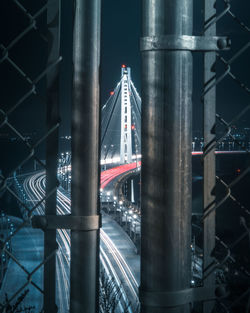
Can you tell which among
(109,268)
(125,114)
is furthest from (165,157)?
(125,114)

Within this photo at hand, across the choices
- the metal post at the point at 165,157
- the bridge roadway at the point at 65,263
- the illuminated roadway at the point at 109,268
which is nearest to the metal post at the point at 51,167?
the metal post at the point at 165,157

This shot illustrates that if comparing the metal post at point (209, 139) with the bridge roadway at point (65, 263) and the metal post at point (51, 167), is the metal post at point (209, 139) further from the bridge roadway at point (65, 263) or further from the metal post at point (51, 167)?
the bridge roadway at point (65, 263)

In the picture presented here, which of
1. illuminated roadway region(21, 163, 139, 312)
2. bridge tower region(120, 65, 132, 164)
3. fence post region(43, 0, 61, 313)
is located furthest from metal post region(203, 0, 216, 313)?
bridge tower region(120, 65, 132, 164)

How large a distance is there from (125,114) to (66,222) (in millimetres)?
41746

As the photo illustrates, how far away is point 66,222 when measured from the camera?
3.42 ft

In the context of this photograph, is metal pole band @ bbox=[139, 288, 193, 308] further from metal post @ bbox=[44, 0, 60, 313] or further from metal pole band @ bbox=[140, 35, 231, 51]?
metal pole band @ bbox=[140, 35, 231, 51]

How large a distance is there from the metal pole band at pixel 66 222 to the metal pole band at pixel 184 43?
521 millimetres

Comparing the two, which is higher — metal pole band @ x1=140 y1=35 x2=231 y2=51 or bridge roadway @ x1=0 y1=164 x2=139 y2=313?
metal pole band @ x1=140 y1=35 x2=231 y2=51

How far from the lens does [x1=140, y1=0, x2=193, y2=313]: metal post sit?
1.01 meters

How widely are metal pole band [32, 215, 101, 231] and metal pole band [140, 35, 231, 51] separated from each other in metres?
0.52

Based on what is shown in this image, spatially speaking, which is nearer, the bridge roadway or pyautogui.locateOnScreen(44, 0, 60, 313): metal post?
pyautogui.locateOnScreen(44, 0, 60, 313): metal post

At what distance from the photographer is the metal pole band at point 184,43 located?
3.34ft

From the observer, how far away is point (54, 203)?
109cm

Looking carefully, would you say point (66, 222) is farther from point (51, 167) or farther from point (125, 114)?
point (125, 114)
